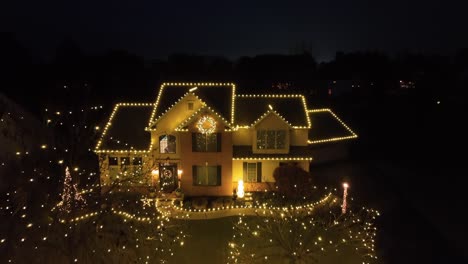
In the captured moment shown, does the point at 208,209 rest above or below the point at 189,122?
below

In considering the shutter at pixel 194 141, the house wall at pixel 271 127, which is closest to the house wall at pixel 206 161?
the shutter at pixel 194 141

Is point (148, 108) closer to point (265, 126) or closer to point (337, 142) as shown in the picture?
point (265, 126)

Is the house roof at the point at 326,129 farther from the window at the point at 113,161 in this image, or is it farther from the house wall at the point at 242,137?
the window at the point at 113,161

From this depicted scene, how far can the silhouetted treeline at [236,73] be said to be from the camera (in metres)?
29.9

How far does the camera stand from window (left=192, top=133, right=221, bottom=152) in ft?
56.9

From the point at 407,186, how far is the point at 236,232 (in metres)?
10.5

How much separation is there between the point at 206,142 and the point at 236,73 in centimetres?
3053

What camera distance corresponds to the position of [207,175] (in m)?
17.6

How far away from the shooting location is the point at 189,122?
1708 cm

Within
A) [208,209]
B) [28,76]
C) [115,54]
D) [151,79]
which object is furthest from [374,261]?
[115,54]

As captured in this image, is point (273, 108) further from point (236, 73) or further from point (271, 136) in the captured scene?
point (236, 73)

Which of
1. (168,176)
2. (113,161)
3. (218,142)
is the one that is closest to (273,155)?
(218,142)

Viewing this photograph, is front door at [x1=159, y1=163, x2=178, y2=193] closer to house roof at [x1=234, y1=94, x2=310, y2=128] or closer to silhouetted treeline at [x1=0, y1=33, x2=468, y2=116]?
house roof at [x1=234, y1=94, x2=310, y2=128]

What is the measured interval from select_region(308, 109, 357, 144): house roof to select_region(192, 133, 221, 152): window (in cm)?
688
